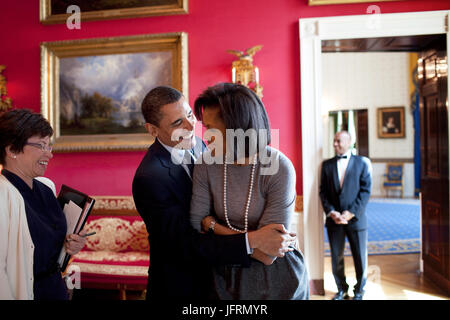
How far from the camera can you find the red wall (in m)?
4.06

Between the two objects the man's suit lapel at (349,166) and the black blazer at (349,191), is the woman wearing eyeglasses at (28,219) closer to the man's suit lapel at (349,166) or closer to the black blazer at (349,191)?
the black blazer at (349,191)

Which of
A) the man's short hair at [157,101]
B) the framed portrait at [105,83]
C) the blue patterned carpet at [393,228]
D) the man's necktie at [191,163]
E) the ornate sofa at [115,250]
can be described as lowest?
the blue patterned carpet at [393,228]

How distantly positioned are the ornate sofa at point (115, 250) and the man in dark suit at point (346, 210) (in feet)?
7.03

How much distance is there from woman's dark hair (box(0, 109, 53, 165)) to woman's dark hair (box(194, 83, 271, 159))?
87 cm

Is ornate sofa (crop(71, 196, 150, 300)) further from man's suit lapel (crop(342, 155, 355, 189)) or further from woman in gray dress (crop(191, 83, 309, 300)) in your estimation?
woman in gray dress (crop(191, 83, 309, 300))

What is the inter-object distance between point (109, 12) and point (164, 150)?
3467mm

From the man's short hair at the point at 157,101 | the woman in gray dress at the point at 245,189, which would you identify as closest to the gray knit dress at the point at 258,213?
the woman in gray dress at the point at 245,189

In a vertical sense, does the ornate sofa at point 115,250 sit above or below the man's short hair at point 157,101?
below

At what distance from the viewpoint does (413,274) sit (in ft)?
15.1

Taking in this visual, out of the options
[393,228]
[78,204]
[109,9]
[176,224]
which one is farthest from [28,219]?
[393,228]

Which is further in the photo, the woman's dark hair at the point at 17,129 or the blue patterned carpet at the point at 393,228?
the blue patterned carpet at the point at 393,228

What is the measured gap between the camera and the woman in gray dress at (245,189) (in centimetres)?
110

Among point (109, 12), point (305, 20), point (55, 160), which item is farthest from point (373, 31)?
point (55, 160)
